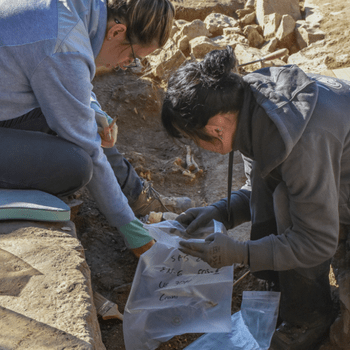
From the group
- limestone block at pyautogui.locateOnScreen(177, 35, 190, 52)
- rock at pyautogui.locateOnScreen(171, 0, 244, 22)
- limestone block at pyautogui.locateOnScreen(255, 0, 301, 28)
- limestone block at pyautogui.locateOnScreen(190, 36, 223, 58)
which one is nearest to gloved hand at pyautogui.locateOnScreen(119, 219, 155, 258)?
limestone block at pyautogui.locateOnScreen(190, 36, 223, 58)

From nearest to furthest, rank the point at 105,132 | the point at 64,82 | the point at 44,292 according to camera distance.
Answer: the point at 44,292 < the point at 64,82 < the point at 105,132

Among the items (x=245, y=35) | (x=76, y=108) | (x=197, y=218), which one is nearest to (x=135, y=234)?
(x=197, y=218)

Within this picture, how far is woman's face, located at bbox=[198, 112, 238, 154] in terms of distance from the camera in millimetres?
1428

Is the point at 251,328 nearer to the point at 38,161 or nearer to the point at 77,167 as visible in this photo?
the point at 77,167

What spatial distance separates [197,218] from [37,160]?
769mm

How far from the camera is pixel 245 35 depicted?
4.84m

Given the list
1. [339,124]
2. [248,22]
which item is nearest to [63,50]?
[339,124]

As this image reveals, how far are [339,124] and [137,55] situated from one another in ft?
3.31

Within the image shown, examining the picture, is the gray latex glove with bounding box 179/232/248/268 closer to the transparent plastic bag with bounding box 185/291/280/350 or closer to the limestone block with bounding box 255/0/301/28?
the transparent plastic bag with bounding box 185/291/280/350

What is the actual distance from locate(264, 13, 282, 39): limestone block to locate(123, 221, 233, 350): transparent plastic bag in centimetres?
370

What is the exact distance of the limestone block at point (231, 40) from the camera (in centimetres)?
459

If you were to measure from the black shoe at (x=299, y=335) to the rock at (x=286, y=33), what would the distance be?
3.62 m

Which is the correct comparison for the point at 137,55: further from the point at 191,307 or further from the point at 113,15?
the point at 191,307

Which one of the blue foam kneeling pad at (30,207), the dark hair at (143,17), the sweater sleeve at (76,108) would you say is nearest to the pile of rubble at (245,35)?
the dark hair at (143,17)
